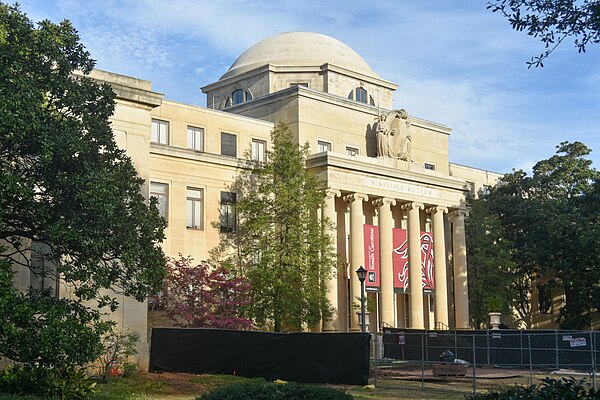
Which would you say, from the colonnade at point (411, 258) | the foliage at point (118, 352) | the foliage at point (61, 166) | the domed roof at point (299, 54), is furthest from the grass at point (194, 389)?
the domed roof at point (299, 54)

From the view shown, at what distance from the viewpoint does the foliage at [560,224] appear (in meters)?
60.6

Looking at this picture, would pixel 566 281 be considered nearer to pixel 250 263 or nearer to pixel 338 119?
pixel 338 119

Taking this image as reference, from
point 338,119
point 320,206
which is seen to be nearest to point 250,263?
point 320,206

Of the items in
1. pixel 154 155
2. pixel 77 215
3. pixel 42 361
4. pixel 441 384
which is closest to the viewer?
pixel 42 361

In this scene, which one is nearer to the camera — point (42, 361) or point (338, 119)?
point (42, 361)

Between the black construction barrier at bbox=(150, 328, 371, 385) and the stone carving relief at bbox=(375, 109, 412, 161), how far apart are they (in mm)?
27350

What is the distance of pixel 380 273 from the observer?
5406 cm

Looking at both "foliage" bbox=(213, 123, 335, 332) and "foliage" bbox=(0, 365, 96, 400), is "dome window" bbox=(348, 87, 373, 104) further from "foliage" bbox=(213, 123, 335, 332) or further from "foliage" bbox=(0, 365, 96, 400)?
"foliage" bbox=(0, 365, 96, 400)

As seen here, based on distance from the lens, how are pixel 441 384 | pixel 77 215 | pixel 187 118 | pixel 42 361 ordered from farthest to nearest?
pixel 187 118 < pixel 441 384 < pixel 77 215 < pixel 42 361

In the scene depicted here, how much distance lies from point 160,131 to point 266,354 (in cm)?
2408

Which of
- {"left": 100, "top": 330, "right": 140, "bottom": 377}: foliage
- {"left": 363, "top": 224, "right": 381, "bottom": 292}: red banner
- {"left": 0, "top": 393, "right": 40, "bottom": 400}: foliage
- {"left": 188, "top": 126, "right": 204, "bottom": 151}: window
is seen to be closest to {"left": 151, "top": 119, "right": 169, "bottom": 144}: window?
{"left": 188, "top": 126, "right": 204, "bottom": 151}: window

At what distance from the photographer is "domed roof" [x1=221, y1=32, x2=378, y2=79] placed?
68000 mm

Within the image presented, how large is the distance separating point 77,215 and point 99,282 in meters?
1.93

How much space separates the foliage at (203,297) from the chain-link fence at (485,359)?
7.96 metres
